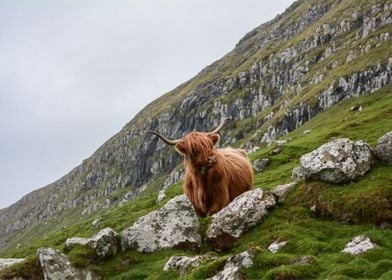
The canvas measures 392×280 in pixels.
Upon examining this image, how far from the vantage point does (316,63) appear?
155 metres

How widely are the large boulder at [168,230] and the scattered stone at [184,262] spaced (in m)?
1.96

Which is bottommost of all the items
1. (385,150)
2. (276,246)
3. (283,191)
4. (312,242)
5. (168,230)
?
(312,242)

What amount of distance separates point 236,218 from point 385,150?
6650 millimetres

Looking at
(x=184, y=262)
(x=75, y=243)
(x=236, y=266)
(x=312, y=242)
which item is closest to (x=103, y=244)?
(x=75, y=243)

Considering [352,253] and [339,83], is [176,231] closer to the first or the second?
[352,253]

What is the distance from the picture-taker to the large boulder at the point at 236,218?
1862 centimetres

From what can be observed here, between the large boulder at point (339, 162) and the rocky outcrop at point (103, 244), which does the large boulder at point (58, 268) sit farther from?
the large boulder at point (339, 162)

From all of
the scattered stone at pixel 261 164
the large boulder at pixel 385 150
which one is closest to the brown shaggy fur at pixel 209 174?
the large boulder at pixel 385 150

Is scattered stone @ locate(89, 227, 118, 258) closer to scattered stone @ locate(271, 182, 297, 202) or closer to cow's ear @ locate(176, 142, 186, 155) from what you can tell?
cow's ear @ locate(176, 142, 186, 155)

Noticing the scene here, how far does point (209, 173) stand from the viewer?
20.1 m

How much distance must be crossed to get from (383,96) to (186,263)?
88.0 meters

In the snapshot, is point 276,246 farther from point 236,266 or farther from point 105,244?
point 105,244

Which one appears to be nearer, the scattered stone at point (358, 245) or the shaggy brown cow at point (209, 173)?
the scattered stone at point (358, 245)

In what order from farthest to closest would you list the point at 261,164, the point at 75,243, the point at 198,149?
1. the point at 261,164
2. the point at 75,243
3. the point at 198,149
